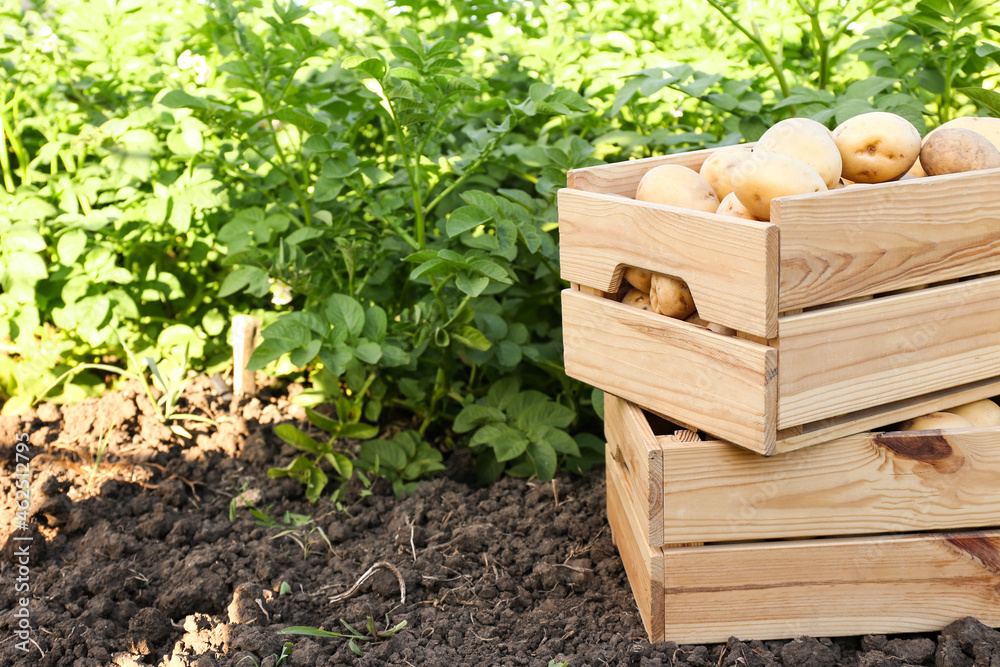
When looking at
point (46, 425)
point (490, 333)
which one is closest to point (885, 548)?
point (490, 333)

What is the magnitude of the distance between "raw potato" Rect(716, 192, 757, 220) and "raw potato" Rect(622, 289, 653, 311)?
240mm

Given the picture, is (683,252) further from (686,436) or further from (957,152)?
(957,152)

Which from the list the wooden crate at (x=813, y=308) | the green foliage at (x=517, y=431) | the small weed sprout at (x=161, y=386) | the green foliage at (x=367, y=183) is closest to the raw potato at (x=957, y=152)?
the wooden crate at (x=813, y=308)

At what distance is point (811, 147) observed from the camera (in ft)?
5.18

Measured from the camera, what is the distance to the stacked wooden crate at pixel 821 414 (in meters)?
1.47

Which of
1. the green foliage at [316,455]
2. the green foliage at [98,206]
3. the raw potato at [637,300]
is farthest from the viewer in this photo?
the green foliage at [98,206]

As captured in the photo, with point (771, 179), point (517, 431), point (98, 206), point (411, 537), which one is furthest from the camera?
point (98, 206)

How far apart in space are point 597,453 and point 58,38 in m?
2.42

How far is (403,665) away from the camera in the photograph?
65.3 inches

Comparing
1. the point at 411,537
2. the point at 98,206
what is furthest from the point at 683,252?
the point at 98,206

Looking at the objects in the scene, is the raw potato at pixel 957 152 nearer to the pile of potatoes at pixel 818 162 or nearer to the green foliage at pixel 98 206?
the pile of potatoes at pixel 818 162

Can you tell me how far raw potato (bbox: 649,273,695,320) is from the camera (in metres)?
1.64

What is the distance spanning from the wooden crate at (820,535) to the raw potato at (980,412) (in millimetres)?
97

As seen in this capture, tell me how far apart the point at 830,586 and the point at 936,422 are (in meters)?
0.41
